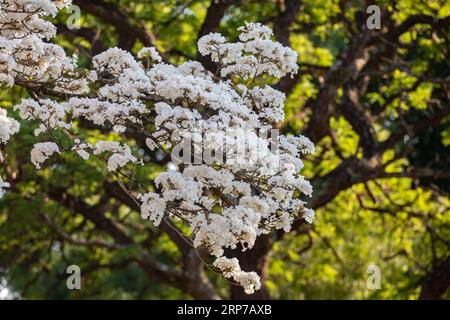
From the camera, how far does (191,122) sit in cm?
677

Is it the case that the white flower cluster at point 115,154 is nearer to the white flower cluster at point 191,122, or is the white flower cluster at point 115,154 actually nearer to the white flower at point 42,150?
the white flower cluster at point 191,122

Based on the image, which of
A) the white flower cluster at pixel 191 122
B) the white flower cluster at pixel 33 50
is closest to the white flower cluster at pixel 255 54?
the white flower cluster at pixel 191 122

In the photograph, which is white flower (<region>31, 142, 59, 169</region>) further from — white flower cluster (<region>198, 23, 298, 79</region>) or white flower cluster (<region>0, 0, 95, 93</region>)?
white flower cluster (<region>198, 23, 298, 79</region>)

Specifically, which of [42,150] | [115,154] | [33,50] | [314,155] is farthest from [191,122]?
[314,155]

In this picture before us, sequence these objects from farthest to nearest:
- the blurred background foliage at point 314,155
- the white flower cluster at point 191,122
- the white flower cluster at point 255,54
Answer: the blurred background foliage at point 314,155 < the white flower cluster at point 255,54 < the white flower cluster at point 191,122

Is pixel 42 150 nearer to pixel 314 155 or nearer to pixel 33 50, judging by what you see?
pixel 33 50

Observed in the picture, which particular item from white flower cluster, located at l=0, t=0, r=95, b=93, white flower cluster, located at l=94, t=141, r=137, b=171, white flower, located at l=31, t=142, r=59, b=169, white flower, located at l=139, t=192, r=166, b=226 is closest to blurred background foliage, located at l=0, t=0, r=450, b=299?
white flower cluster, located at l=0, t=0, r=95, b=93

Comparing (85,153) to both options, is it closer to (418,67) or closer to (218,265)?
(218,265)

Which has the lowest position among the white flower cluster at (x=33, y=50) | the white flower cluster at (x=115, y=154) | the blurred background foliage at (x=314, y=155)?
the white flower cluster at (x=115, y=154)

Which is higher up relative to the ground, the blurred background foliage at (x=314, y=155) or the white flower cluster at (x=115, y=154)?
the blurred background foliage at (x=314, y=155)

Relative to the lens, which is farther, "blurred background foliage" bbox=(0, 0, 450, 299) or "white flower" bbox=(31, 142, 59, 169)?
"blurred background foliage" bbox=(0, 0, 450, 299)

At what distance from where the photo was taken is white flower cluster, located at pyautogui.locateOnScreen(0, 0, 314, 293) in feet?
22.1

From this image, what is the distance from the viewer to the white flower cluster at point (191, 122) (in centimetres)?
673

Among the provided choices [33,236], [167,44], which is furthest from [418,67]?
[33,236]
